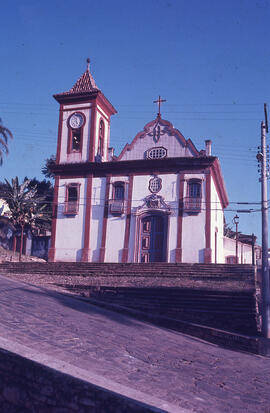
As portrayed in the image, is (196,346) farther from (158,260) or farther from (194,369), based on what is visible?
(158,260)

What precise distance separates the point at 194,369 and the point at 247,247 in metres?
26.2

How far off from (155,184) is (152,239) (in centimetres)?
322

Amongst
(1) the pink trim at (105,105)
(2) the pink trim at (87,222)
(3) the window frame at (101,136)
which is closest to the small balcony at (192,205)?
(2) the pink trim at (87,222)

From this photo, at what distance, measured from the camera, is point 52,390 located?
4320 mm

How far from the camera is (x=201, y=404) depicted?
4652 millimetres

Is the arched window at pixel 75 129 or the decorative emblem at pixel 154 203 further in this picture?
the arched window at pixel 75 129

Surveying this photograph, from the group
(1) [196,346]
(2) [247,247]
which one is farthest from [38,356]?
(2) [247,247]

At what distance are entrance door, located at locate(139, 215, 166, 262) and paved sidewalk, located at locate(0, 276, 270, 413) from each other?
36.9 ft

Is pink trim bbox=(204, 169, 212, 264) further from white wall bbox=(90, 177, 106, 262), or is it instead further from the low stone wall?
the low stone wall

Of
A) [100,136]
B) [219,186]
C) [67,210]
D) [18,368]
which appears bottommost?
[18,368]

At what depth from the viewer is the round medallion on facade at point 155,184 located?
2250 centimetres

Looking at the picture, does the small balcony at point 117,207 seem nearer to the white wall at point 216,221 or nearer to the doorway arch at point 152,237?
the doorway arch at point 152,237

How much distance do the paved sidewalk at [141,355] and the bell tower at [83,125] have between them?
15085mm

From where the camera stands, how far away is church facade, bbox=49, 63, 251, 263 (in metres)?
21.5
